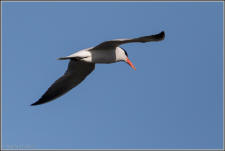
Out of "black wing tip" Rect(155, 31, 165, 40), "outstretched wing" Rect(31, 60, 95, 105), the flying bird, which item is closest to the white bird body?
the flying bird

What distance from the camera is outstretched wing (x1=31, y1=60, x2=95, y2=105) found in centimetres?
1123

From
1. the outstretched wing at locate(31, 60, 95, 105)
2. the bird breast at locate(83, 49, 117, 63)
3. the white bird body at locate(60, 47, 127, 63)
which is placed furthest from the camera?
the outstretched wing at locate(31, 60, 95, 105)

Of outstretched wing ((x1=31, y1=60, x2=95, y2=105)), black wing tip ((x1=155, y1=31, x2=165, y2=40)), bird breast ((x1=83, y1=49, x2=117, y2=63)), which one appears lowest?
outstretched wing ((x1=31, y1=60, x2=95, y2=105))

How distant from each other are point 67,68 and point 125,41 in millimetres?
3371

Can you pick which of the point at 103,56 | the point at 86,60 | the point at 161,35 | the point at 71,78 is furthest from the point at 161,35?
the point at 71,78

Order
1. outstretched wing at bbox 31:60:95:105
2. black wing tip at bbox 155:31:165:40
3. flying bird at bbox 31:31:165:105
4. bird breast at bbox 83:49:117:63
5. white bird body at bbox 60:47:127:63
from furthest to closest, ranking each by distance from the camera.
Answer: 1. outstretched wing at bbox 31:60:95:105
2. bird breast at bbox 83:49:117:63
3. white bird body at bbox 60:47:127:63
4. flying bird at bbox 31:31:165:105
5. black wing tip at bbox 155:31:165:40

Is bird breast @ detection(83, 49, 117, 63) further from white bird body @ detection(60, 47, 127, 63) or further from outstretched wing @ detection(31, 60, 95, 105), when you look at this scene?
outstretched wing @ detection(31, 60, 95, 105)

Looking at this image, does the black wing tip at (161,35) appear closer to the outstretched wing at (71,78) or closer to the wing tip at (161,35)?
the wing tip at (161,35)

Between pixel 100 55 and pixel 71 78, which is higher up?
pixel 100 55

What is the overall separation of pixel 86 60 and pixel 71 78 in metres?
1.91

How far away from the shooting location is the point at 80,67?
11344mm

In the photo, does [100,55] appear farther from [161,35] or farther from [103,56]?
[161,35]

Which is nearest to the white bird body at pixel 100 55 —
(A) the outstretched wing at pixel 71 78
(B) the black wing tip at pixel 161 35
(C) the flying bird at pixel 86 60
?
(C) the flying bird at pixel 86 60

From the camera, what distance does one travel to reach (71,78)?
11.5m
